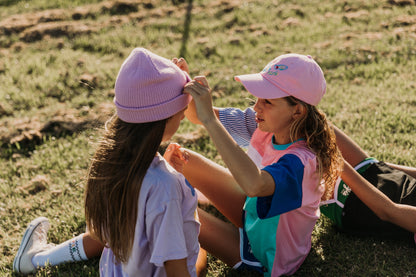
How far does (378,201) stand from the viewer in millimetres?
2629

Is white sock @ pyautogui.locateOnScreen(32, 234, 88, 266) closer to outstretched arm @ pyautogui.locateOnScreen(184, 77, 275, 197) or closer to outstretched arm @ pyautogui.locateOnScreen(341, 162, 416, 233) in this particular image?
outstretched arm @ pyautogui.locateOnScreen(184, 77, 275, 197)

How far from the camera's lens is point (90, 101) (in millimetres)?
5207

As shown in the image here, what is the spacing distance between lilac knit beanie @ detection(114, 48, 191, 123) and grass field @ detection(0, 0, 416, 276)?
0.36 metres

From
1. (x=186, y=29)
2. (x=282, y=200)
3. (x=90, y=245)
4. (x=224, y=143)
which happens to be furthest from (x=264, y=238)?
(x=186, y=29)

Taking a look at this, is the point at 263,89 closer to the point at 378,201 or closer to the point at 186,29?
the point at 378,201

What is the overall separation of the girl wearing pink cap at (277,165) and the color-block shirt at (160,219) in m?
0.26

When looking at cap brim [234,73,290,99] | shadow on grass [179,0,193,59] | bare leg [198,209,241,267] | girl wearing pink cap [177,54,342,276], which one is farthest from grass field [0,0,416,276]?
cap brim [234,73,290,99]

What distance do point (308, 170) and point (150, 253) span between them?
2.88 ft

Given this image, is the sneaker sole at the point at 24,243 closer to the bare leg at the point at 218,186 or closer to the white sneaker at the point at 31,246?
the white sneaker at the point at 31,246

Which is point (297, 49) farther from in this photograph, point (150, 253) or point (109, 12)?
point (150, 253)

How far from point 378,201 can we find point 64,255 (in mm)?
1973

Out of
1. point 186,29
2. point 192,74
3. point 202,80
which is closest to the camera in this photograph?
point 202,80

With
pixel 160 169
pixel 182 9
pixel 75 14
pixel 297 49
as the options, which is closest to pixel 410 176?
pixel 160 169

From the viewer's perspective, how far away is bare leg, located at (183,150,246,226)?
2932mm
